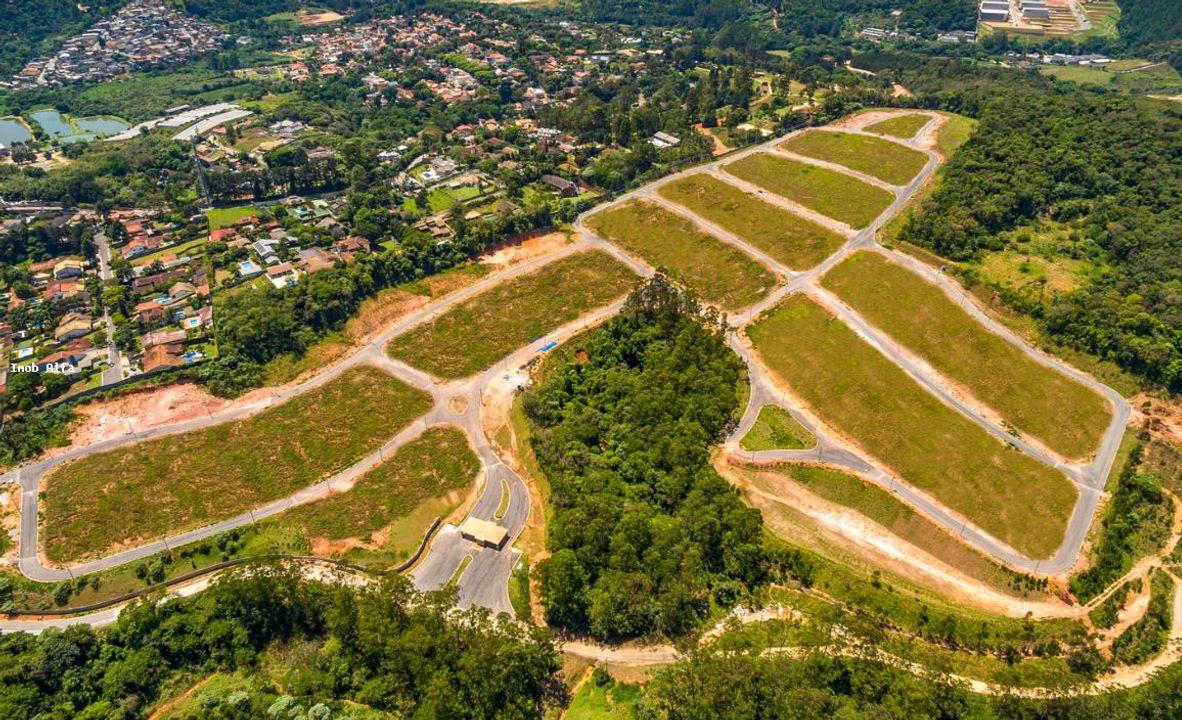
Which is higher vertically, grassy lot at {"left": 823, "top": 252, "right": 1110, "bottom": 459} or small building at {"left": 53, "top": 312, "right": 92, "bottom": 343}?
grassy lot at {"left": 823, "top": 252, "right": 1110, "bottom": 459}

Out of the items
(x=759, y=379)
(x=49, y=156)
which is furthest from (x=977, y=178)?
(x=49, y=156)

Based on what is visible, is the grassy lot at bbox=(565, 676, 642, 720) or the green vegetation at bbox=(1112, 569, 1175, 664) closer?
the grassy lot at bbox=(565, 676, 642, 720)

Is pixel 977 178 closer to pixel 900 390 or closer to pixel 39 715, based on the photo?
pixel 900 390

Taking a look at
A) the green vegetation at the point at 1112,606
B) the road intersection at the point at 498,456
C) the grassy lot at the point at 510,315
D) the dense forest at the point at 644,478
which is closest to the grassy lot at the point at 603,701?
the dense forest at the point at 644,478

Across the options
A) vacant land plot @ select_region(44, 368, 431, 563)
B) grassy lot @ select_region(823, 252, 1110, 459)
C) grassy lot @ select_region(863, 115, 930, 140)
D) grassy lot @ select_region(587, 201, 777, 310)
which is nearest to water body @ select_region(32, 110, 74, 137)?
vacant land plot @ select_region(44, 368, 431, 563)

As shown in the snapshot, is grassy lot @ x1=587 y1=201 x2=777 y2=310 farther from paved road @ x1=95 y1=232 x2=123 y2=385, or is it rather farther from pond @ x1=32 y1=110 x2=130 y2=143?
pond @ x1=32 y1=110 x2=130 y2=143

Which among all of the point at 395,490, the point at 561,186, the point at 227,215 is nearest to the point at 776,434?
the point at 395,490

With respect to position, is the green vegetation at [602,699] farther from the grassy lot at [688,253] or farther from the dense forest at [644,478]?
the grassy lot at [688,253]
